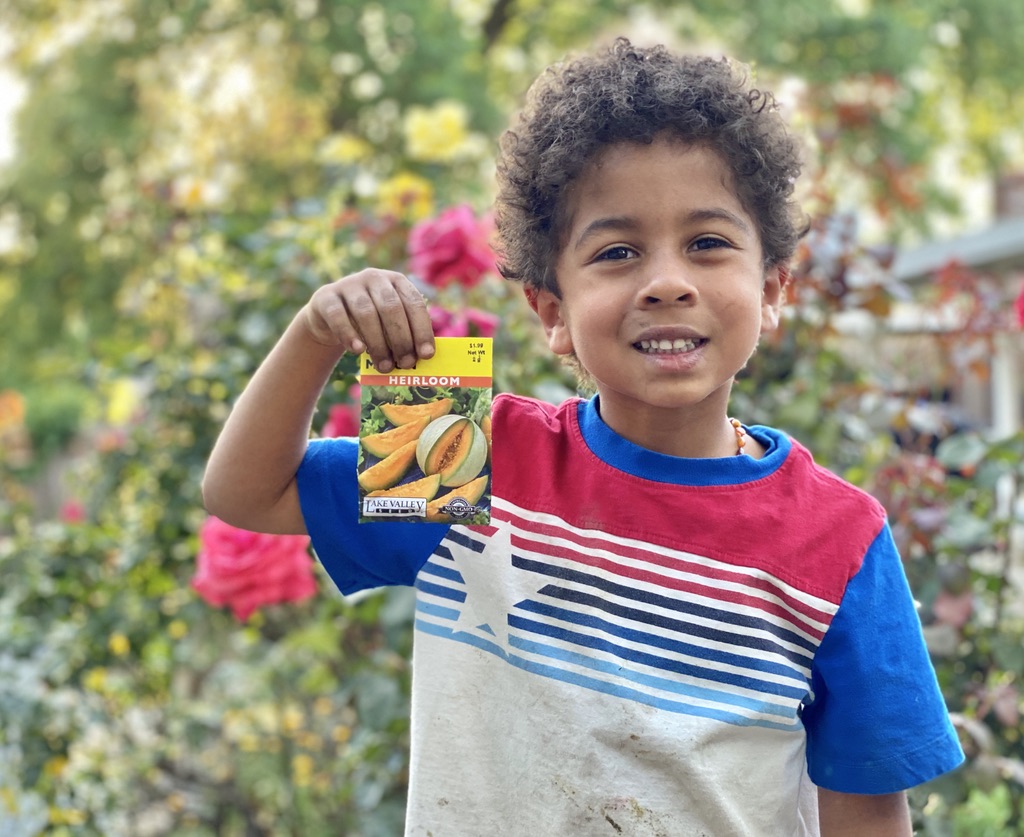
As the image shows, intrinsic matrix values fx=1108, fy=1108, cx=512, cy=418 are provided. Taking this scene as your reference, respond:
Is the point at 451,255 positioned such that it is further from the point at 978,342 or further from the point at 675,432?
the point at 978,342

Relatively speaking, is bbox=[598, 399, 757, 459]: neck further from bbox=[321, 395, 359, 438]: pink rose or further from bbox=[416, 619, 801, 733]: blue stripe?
bbox=[321, 395, 359, 438]: pink rose

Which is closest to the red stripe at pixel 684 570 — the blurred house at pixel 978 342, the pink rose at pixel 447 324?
the pink rose at pixel 447 324

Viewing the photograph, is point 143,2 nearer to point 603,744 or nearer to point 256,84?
point 256,84

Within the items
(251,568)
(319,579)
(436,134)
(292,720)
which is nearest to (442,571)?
(251,568)

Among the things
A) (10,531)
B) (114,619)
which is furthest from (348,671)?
(10,531)

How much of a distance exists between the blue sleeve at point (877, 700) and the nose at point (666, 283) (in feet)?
1.07

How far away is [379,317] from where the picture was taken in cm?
111

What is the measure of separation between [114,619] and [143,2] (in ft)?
21.7

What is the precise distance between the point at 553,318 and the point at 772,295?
0.84 ft

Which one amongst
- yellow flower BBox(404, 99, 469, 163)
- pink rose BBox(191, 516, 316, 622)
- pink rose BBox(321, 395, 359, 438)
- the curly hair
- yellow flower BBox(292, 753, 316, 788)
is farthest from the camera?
yellow flower BBox(404, 99, 469, 163)

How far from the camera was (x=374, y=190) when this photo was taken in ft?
9.73

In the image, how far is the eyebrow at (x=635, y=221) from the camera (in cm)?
114

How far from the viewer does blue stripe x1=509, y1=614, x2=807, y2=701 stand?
111cm

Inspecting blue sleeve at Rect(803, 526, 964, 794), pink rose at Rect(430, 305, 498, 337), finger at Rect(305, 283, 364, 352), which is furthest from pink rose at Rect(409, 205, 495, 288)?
blue sleeve at Rect(803, 526, 964, 794)
